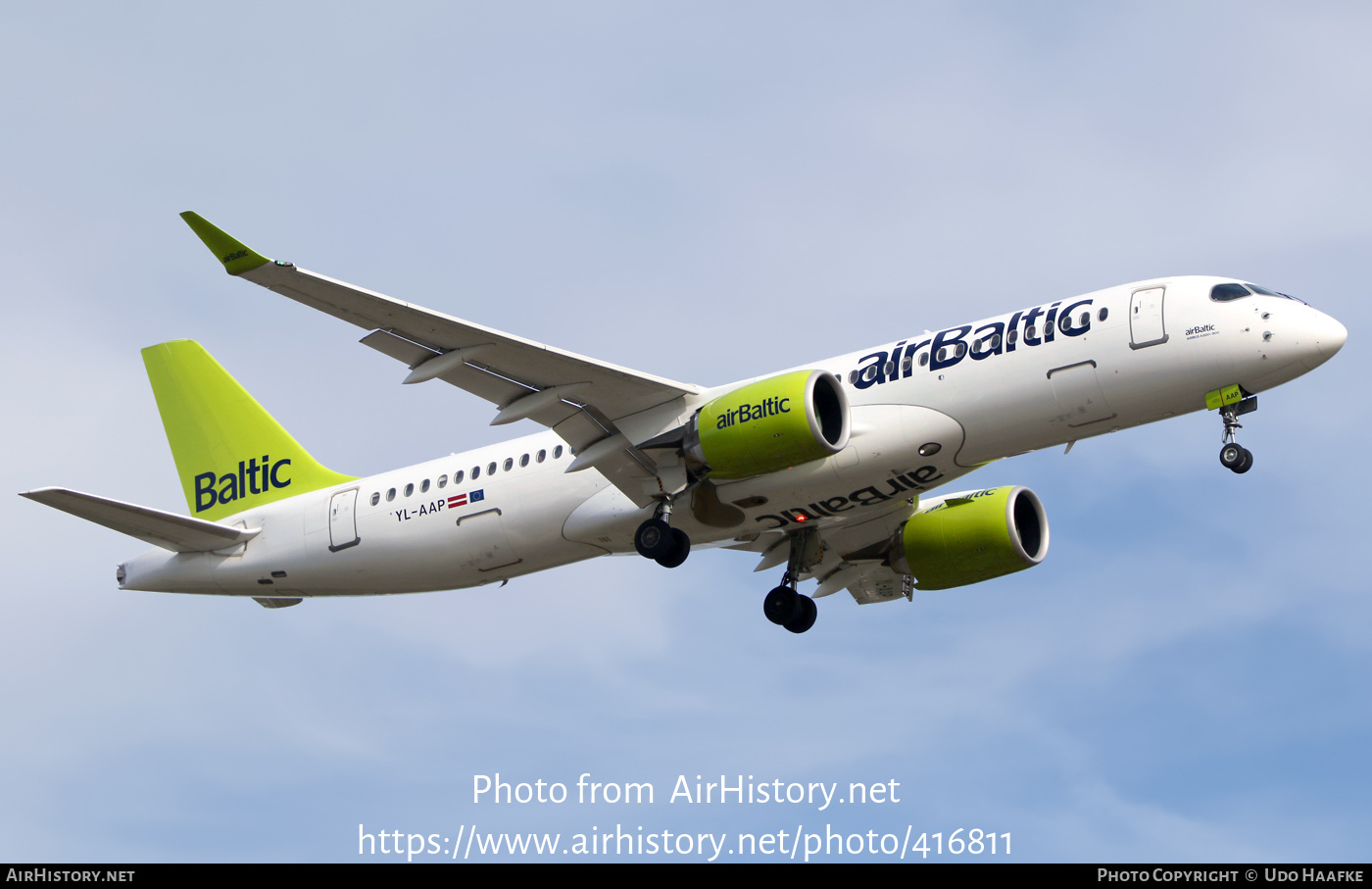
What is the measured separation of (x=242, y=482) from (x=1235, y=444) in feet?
68.5

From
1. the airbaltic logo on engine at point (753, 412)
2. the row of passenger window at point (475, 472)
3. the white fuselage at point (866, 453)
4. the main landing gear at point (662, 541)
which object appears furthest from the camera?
the row of passenger window at point (475, 472)

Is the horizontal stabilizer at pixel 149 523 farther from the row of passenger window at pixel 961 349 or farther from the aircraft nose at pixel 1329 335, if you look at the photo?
the aircraft nose at pixel 1329 335

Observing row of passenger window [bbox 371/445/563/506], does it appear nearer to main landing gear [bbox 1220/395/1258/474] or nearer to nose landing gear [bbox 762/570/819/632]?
nose landing gear [bbox 762/570/819/632]

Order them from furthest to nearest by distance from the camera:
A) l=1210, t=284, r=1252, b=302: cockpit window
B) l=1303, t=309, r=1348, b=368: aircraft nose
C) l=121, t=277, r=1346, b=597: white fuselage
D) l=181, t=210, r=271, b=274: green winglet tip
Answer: l=1210, t=284, r=1252, b=302: cockpit window, l=121, t=277, r=1346, b=597: white fuselage, l=1303, t=309, r=1348, b=368: aircraft nose, l=181, t=210, r=271, b=274: green winglet tip

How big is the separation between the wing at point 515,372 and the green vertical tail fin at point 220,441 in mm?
7277

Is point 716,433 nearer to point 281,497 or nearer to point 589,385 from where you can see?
point 589,385

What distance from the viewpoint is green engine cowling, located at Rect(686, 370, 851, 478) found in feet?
81.8

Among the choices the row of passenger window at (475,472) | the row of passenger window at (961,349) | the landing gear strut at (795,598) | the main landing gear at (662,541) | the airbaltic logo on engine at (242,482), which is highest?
the airbaltic logo on engine at (242,482)

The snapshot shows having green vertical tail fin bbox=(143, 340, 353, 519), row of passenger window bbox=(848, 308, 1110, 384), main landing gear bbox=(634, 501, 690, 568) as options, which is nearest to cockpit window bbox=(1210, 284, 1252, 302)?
row of passenger window bbox=(848, 308, 1110, 384)

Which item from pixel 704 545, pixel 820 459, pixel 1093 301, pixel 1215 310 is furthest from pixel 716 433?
pixel 1215 310

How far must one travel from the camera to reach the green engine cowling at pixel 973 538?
30.2 metres

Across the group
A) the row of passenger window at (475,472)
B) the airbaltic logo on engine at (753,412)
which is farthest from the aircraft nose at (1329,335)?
the row of passenger window at (475,472)

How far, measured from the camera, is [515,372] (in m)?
26.3

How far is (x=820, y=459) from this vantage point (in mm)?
25812
